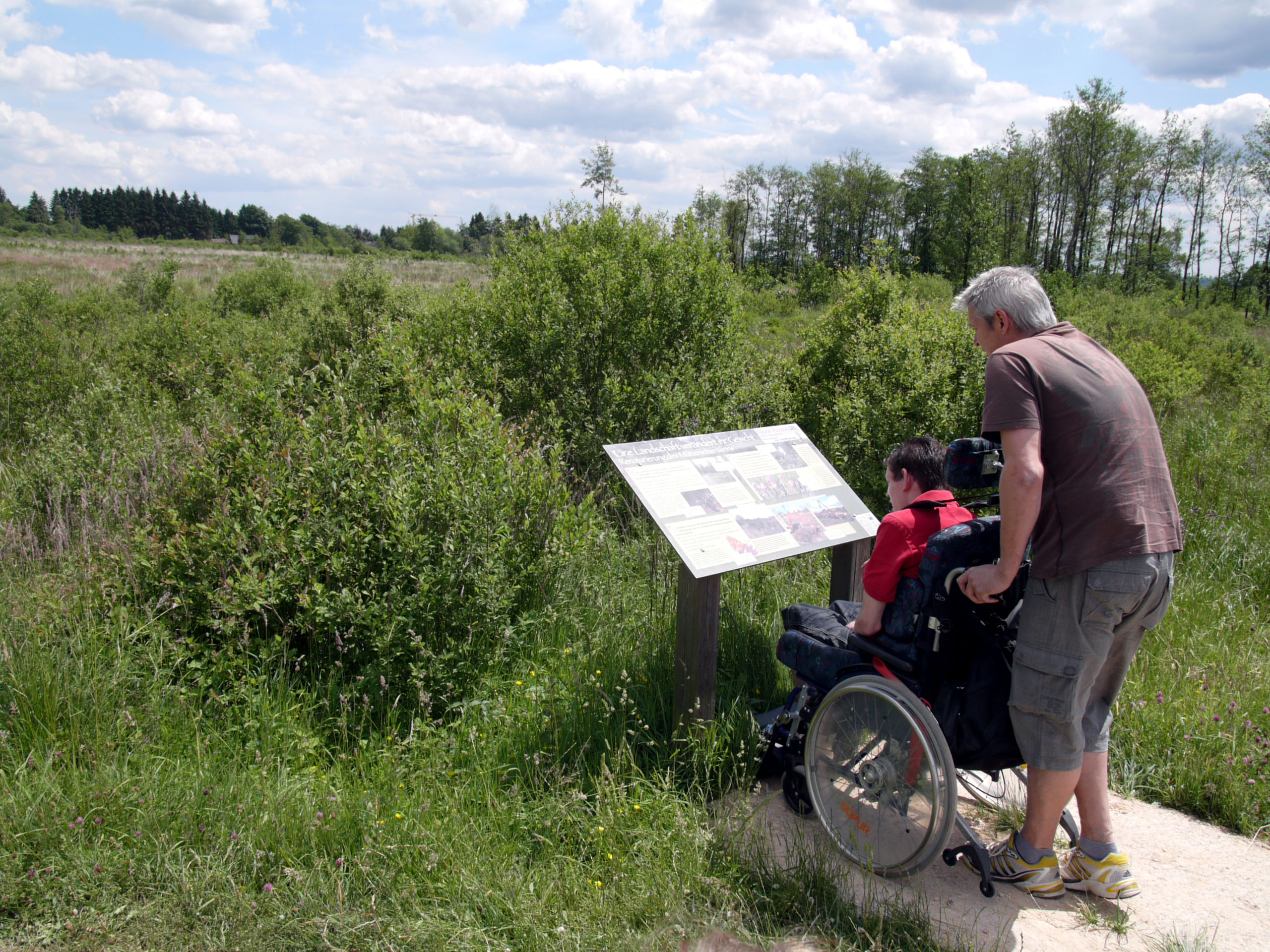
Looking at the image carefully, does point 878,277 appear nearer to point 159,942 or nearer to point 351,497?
point 351,497

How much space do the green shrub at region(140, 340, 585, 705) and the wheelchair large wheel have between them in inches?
68.4

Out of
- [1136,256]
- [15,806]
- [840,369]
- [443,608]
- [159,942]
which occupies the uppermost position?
[1136,256]

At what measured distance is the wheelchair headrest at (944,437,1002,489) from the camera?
2500 mm

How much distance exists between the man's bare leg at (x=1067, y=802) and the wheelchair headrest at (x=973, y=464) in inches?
38.9

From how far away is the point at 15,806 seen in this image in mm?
2711

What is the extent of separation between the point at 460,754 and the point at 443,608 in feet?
2.77

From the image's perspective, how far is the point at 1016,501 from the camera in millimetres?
2334

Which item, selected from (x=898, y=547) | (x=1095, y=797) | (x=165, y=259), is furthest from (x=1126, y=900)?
(x=165, y=259)

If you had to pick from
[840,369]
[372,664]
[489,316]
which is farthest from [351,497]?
[840,369]

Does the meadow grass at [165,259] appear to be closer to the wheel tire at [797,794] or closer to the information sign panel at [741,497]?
the information sign panel at [741,497]

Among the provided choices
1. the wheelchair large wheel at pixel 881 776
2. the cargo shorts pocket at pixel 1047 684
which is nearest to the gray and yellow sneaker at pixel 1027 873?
the wheelchair large wheel at pixel 881 776

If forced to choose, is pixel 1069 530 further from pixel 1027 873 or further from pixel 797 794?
pixel 797 794

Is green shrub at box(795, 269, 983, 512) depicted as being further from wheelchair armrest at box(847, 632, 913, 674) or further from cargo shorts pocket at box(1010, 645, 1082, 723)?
cargo shorts pocket at box(1010, 645, 1082, 723)

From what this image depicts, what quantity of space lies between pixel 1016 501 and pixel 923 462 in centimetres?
63
